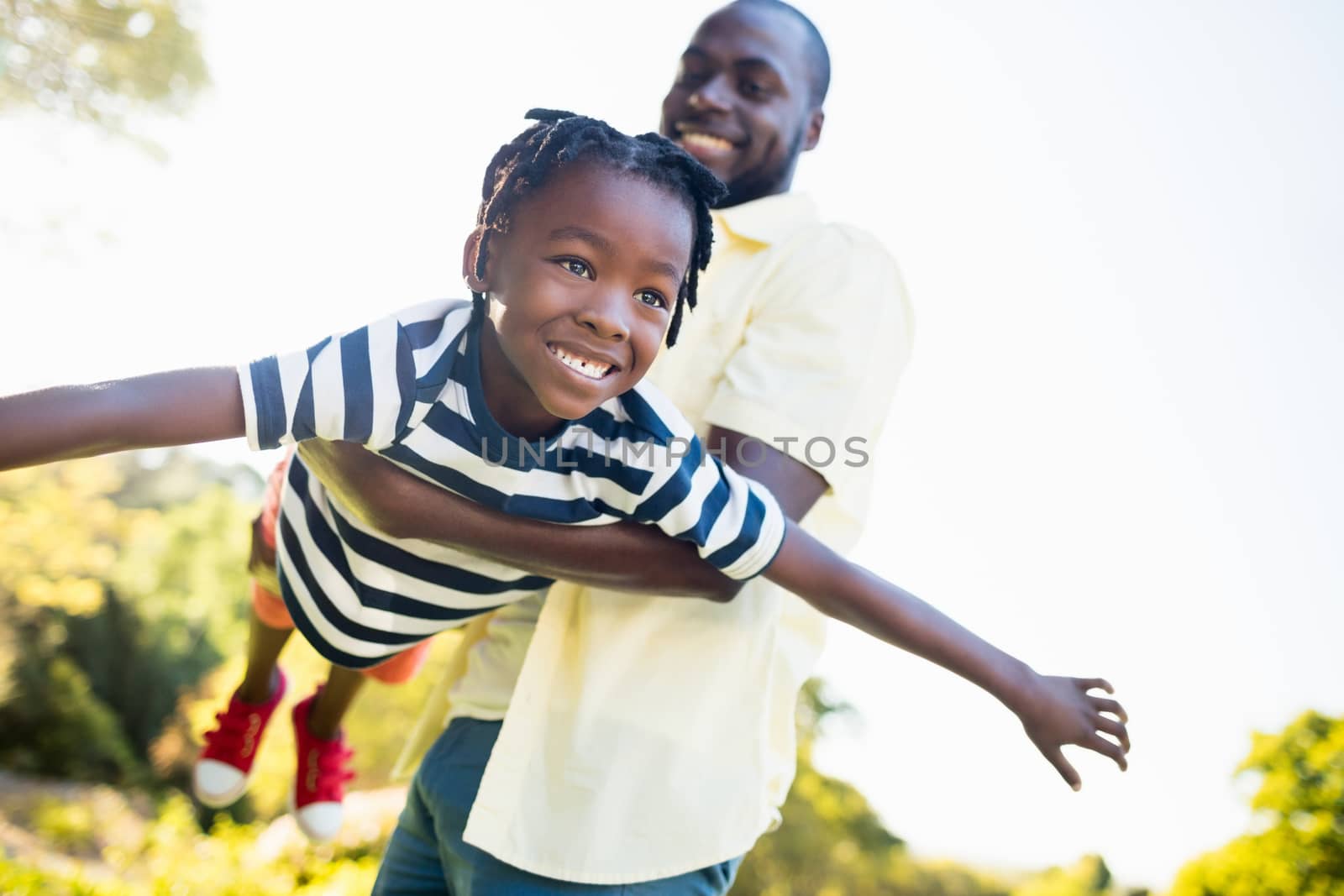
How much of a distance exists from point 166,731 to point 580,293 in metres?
16.5

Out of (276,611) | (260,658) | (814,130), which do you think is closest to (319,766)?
(260,658)

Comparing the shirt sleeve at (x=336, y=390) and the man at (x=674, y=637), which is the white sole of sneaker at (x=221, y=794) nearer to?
the man at (x=674, y=637)

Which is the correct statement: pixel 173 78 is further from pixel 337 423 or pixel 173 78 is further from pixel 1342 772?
pixel 1342 772

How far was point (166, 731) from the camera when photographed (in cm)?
1531

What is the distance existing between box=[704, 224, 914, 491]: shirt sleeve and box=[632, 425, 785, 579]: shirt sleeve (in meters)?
0.22

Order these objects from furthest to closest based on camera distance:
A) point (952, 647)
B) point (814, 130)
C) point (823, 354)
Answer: point (814, 130), point (823, 354), point (952, 647)

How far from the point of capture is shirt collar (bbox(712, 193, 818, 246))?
2055mm

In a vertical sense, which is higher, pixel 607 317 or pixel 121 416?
pixel 607 317

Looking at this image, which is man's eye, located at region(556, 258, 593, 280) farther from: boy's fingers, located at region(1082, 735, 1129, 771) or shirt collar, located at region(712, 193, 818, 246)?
boy's fingers, located at region(1082, 735, 1129, 771)

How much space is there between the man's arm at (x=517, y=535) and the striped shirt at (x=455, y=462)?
0.09 ft

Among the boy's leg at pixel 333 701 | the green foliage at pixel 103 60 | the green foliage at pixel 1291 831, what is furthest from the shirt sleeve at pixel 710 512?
the green foliage at pixel 103 60

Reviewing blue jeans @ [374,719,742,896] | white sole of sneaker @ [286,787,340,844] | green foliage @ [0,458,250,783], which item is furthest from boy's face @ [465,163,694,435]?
green foliage @ [0,458,250,783]

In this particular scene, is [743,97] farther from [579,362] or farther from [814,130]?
[579,362]

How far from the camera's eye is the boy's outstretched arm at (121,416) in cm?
122
